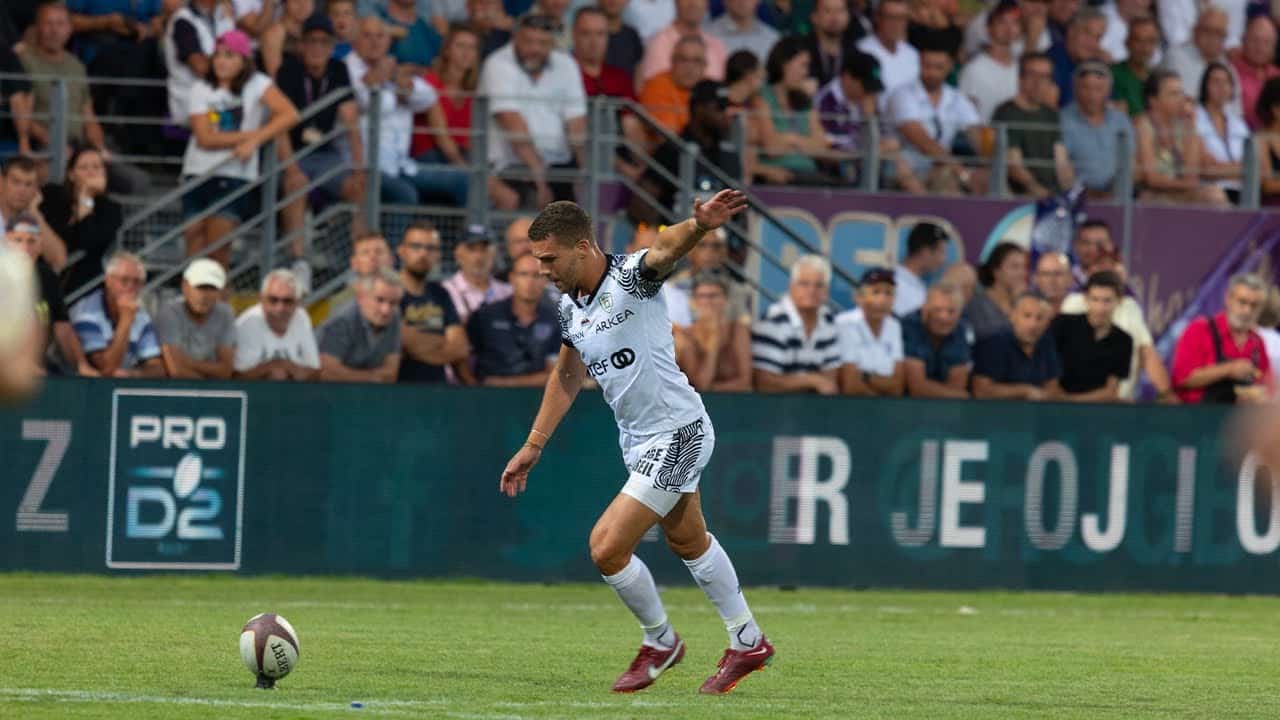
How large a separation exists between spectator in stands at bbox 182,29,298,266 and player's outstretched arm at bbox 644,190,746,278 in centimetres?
857

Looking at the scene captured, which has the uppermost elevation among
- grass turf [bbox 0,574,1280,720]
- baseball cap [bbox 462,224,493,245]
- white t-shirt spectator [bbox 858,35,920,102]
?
white t-shirt spectator [bbox 858,35,920,102]

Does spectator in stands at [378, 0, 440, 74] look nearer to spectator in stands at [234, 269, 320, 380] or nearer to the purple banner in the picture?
the purple banner

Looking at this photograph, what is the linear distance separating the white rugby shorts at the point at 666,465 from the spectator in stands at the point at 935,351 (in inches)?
296

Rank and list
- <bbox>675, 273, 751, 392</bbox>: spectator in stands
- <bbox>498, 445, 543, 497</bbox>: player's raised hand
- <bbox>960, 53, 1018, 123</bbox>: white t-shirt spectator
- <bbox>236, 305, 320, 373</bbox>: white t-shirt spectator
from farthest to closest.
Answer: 1. <bbox>960, 53, 1018, 123</bbox>: white t-shirt spectator
2. <bbox>675, 273, 751, 392</bbox>: spectator in stands
3. <bbox>236, 305, 320, 373</bbox>: white t-shirt spectator
4. <bbox>498, 445, 543, 497</bbox>: player's raised hand

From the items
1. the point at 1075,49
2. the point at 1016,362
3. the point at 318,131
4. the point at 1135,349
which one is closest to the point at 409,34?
the point at 318,131

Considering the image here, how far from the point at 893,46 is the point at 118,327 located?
331 inches

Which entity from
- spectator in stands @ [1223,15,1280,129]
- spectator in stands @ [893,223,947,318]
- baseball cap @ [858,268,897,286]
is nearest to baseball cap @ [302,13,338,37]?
baseball cap @ [858,268,897,286]

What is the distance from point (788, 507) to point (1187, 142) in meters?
6.93

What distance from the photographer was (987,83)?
72.8 feet

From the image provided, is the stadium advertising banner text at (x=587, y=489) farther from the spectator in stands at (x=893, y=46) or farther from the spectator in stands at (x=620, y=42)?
the spectator in stands at (x=893, y=46)

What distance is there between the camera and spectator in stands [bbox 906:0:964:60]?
2192 centimetres

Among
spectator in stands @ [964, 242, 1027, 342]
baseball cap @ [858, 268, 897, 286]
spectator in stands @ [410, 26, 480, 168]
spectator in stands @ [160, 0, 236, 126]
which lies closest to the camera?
baseball cap @ [858, 268, 897, 286]

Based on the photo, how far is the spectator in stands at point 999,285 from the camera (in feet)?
63.0

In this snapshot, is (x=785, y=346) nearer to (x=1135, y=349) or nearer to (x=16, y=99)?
(x=1135, y=349)
